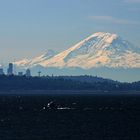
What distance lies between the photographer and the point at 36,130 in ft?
438

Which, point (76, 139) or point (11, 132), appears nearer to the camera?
point (76, 139)

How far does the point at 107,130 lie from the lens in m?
134

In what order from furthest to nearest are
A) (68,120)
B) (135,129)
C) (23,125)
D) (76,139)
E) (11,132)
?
(68,120), (23,125), (135,129), (11,132), (76,139)

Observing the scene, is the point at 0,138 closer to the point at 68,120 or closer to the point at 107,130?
the point at 107,130

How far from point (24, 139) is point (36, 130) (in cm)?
1772

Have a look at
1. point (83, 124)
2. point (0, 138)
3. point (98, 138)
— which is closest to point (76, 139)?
point (98, 138)

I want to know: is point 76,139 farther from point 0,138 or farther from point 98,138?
point 0,138

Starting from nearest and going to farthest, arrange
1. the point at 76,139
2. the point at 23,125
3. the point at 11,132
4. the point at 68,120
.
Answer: the point at 76,139
the point at 11,132
the point at 23,125
the point at 68,120

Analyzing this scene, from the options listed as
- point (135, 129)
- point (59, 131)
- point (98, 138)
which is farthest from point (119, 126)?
point (98, 138)

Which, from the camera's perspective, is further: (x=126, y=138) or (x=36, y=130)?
(x=36, y=130)

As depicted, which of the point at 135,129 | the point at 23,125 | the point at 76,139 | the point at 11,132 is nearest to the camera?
the point at 76,139

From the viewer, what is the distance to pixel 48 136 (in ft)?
395

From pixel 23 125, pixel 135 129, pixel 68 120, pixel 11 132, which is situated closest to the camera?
pixel 11 132

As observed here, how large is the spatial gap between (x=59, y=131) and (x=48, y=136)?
10700 millimetres
